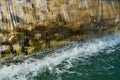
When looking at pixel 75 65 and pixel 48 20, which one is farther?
pixel 48 20

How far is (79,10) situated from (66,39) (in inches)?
51.7

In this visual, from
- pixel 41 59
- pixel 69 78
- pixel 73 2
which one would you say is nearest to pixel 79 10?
pixel 73 2

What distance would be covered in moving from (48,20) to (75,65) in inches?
81.9

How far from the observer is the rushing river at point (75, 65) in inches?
495

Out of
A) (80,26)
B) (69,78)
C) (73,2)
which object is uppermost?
(73,2)

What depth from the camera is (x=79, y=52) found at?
48.3ft

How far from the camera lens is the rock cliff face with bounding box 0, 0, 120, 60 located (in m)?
13.3

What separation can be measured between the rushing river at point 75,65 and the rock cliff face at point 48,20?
0.52m

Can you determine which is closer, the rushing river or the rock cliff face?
the rushing river

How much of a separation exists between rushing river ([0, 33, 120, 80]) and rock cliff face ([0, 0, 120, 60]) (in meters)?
0.52

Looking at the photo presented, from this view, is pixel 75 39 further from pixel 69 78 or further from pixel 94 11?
pixel 69 78

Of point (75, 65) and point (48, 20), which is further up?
point (48, 20)

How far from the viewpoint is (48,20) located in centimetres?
1410

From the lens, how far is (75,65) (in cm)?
1350
